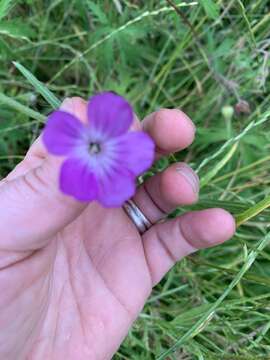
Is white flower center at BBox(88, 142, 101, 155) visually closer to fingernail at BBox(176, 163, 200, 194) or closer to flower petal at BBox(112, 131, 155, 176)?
flower petal at BBox(112, 131, 155, 176)

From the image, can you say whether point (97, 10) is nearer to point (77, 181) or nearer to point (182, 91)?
point (182, 91)

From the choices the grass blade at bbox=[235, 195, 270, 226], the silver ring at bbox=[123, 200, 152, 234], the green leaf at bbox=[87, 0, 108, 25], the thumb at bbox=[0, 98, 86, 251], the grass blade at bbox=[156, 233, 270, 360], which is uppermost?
the green leaf at bbox=[87, 0, 108, 25]

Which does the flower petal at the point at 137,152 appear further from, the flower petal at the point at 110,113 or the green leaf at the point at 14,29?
the green leaf at the point at 14,29

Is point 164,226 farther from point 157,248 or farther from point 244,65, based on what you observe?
point 244,65

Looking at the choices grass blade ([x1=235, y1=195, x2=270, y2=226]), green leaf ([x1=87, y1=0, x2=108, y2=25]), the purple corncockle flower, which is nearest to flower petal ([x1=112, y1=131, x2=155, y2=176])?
the purple corncockle flower

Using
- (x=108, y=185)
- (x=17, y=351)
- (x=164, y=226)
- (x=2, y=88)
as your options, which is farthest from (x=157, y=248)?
(x=2, y=88)

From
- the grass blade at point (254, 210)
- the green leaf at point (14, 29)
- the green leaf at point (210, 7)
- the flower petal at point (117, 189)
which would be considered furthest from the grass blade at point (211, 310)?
the green leaf at point (14, 29)
